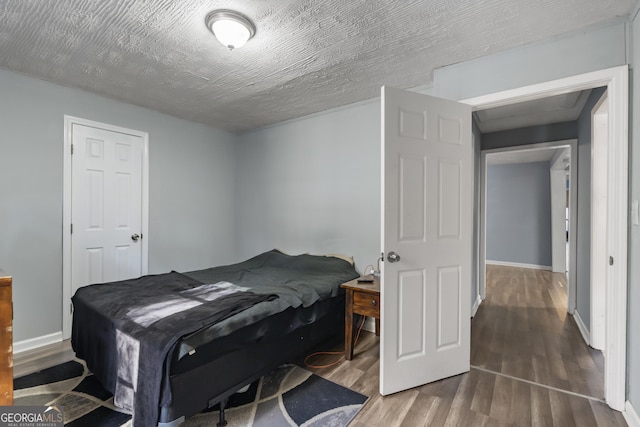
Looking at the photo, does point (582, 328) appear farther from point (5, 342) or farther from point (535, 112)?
point (5, 342)

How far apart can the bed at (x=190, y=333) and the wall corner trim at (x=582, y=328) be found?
7.58ft

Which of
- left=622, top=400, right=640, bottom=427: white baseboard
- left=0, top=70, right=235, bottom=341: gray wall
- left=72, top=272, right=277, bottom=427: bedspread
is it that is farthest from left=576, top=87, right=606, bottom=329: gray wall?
left=0, top=70, right=235, bottom=341: gray wall

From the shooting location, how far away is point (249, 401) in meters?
1.87

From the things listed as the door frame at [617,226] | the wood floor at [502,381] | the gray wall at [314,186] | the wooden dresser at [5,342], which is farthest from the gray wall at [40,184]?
the door frame at [617,226]

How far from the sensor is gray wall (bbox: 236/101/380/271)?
3143 millimetres

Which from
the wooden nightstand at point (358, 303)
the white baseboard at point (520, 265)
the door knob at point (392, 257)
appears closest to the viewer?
the door knob at point (392, 257)

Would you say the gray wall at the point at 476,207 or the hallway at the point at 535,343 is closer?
the hallway at the point at 535,343

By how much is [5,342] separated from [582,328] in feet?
14.5

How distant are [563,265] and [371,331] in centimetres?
526

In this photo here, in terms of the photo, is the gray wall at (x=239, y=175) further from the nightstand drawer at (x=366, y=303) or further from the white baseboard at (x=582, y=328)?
the white baseboard at (x=582, y=328)

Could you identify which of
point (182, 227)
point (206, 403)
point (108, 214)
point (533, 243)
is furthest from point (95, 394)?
point (533, 243)

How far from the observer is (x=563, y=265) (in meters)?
5.89

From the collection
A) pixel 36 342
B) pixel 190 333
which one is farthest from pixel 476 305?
pixel 36 342

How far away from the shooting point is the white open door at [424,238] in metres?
→ 1.93
